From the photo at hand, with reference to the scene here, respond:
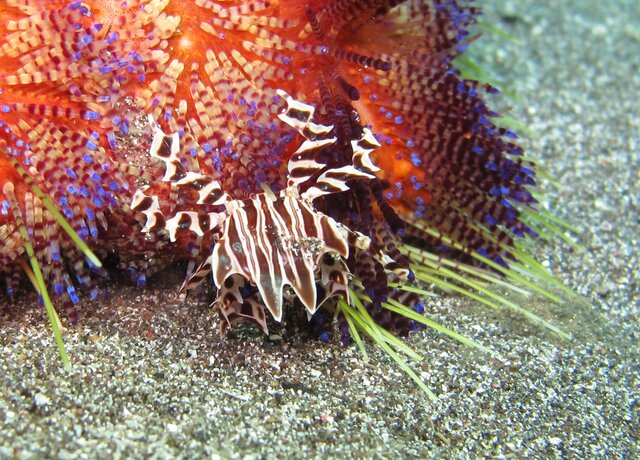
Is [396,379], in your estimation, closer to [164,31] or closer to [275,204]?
[275,204]

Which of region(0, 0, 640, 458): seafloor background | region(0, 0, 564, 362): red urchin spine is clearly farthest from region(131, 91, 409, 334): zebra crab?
region(0, 0, 640, 458): seafloor background

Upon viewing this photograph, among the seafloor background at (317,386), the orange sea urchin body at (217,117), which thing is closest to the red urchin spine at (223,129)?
the orange sea urchin body at (217,117)

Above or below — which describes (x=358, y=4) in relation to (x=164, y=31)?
above

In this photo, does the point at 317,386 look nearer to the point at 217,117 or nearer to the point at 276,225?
the point at 276,225

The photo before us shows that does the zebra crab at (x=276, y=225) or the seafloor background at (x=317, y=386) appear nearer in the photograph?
the seafloor background at (x=317, y=386)

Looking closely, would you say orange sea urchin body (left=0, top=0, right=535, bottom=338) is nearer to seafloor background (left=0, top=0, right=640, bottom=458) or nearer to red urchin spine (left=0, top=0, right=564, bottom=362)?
red urchin spine (left=0, top=0, right=564, bottom=362)

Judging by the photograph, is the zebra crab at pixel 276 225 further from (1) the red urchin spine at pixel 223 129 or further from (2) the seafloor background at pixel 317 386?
(2) the seafloor background at pixel 317 386

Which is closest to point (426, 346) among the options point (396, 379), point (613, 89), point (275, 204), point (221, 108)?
A: point (396, 379)

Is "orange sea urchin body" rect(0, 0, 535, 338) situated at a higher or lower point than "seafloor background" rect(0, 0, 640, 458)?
higher
